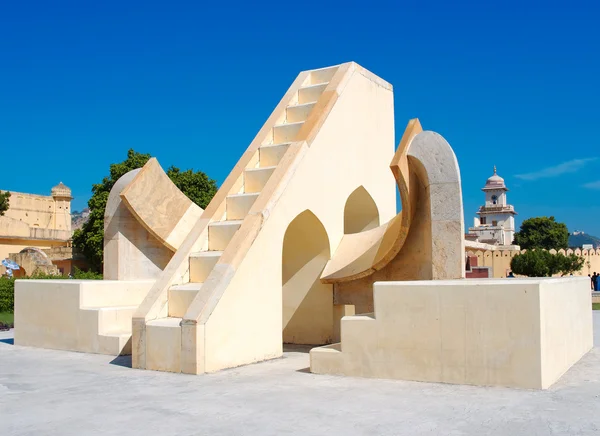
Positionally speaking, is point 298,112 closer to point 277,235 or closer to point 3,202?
point 277,235

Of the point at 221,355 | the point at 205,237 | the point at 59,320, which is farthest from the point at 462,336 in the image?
the point at 59,320

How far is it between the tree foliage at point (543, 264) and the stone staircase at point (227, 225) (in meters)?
23.0

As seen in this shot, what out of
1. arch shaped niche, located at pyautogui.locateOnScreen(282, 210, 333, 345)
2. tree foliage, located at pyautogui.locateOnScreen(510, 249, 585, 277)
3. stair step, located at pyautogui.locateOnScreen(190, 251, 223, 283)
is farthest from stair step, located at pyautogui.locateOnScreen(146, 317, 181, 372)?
tree foliage, located at pyautogui.locateOnScreen(510, 249, 585, 277)

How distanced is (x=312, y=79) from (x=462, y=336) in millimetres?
6676

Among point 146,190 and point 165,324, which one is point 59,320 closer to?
point 146,190

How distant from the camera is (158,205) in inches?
460

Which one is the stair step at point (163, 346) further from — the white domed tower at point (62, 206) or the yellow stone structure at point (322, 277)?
the white domed tower at point (62, 206)

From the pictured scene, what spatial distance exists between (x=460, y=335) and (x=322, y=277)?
147 inches

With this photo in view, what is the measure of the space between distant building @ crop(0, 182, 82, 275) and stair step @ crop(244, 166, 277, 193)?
18.1 m

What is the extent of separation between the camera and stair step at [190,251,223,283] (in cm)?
902

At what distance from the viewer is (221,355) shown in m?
7.93

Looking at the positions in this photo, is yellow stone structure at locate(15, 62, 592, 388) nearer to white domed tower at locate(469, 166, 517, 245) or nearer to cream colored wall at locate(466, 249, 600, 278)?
cream colored wall at locate(466, 249, 600, 278)

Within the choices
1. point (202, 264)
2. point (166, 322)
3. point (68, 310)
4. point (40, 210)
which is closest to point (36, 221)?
point (40, 210)

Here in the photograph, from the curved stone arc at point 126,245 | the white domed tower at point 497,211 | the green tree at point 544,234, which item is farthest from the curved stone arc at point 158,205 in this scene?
the white domed tower at point 497,211
